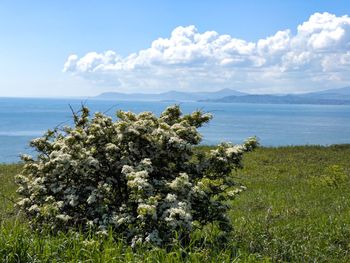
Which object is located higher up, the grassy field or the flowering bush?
the flowering bush

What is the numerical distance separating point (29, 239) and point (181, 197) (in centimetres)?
286

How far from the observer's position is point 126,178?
9594mm

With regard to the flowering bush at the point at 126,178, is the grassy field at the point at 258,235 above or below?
below

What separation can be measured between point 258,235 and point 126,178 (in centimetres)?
385

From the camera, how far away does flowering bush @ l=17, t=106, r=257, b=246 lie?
9.20 meters

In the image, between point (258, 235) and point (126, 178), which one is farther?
point (258, 235)

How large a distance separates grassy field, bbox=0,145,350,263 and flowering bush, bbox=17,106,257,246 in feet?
1.31

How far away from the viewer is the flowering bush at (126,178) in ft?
30.2

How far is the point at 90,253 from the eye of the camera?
27.0 ft

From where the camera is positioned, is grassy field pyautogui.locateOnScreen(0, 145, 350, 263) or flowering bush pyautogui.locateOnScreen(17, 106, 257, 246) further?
flowering bush pyautogui.locateOnScreen(17, 106, 257, 246)

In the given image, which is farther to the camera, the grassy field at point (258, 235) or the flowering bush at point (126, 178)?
the flowering bush at point (126, 178)

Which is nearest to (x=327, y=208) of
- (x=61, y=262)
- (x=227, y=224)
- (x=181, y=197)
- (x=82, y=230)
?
(x=227, y=224)

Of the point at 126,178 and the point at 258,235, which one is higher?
the point at 126,178

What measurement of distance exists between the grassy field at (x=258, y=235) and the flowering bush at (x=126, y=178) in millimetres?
401
